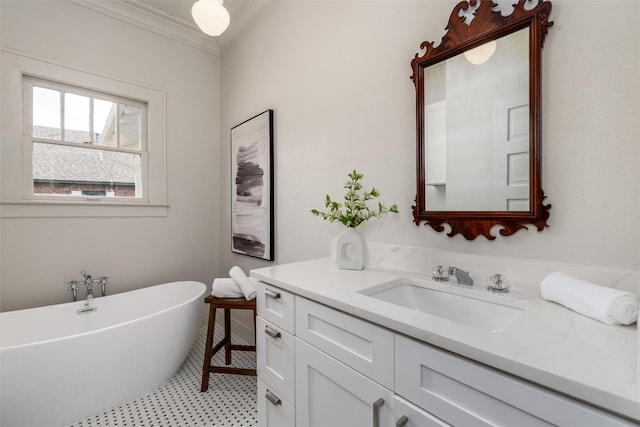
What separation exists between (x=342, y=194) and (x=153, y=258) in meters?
1.89

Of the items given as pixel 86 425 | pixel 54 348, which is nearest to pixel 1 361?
pixel 54 348

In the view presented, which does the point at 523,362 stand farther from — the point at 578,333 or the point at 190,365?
the point at 190,365

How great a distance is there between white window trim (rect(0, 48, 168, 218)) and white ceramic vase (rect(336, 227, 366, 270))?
1.93m

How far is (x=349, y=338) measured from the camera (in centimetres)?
89

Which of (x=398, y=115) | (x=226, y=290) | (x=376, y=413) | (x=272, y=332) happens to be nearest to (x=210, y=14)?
(x=398, y=115)

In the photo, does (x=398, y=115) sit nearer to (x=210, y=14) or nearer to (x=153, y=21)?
(x=210, y=14)

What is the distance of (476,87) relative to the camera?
1123mm

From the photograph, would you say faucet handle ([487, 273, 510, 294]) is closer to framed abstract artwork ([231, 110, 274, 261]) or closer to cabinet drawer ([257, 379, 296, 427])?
cabinet drawer ([257, 379, 296, 427])

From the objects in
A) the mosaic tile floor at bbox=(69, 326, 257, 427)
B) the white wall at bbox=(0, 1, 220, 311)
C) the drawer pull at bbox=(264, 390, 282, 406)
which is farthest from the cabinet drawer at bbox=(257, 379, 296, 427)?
the white wall at bbox=(0, 1, 220, 311)

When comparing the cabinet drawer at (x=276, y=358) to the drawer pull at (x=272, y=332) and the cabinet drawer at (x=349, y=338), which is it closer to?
the drawer pull at (x=272, y=332)

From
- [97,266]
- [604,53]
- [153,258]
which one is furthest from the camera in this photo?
[153,258]

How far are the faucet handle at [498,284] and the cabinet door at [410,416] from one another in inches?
19.5

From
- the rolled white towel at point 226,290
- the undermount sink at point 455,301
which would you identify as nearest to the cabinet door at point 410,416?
the undermount sink at point 455,301

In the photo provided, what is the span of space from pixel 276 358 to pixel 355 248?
1.93ft
